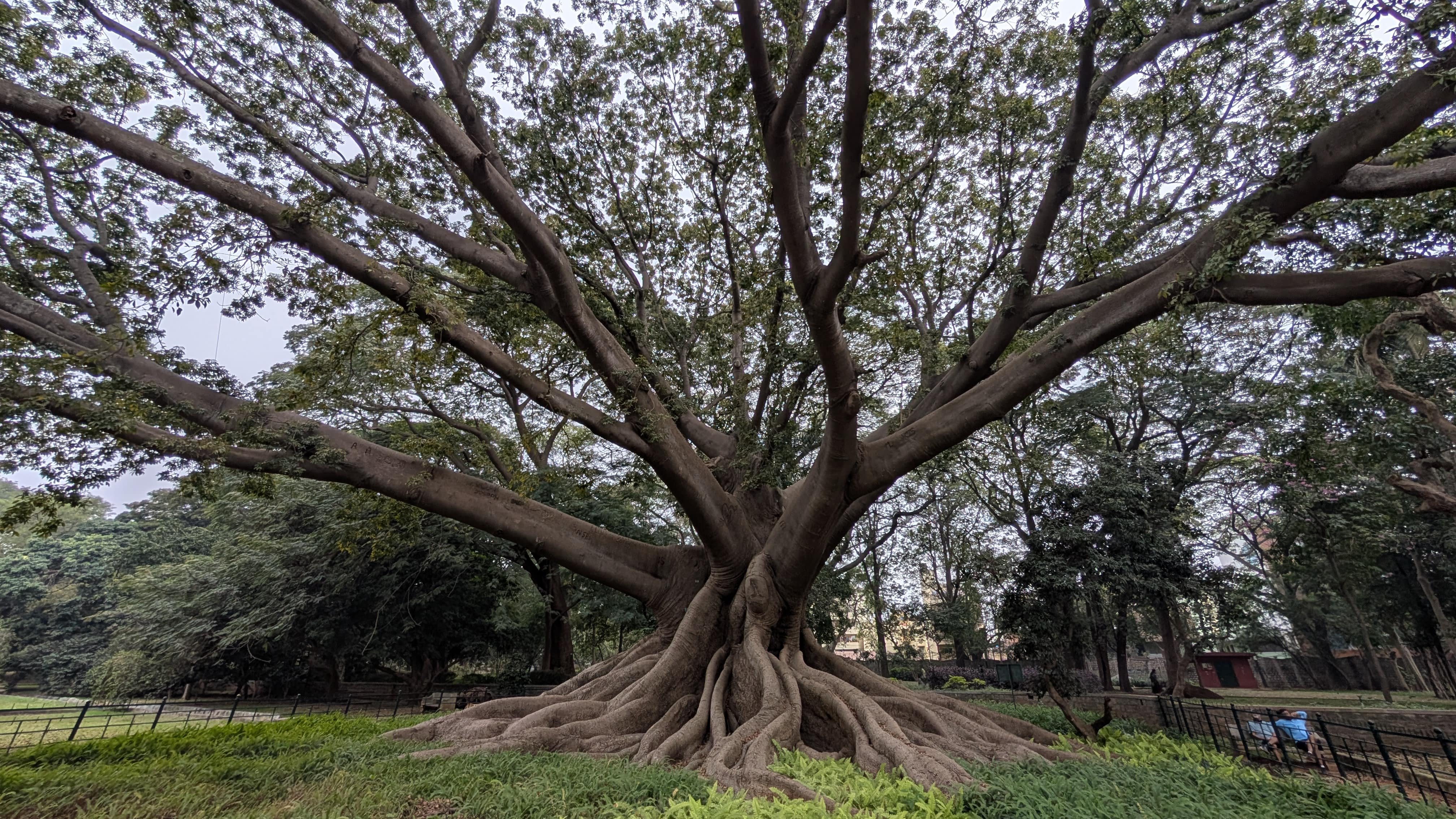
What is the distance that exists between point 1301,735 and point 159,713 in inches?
615

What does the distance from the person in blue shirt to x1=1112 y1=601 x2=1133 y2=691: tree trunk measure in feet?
12.8

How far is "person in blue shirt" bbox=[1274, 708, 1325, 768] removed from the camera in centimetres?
745

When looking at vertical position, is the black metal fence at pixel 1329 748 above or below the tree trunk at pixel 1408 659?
below

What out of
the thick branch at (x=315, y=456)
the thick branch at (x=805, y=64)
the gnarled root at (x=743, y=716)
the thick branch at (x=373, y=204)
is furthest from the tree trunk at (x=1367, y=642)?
the thick branch at (x=373, y=204)

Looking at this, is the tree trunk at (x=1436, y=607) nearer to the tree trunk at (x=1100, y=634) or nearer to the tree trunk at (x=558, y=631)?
the tree trunk at (x=1100, y=634)

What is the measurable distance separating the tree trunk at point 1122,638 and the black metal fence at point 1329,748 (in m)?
2.11

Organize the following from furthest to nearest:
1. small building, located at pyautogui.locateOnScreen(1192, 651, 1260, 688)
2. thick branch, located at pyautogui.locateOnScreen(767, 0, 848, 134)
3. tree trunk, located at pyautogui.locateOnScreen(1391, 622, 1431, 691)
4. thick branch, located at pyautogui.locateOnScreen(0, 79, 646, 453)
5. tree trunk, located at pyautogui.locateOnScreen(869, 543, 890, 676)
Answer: small building, located at pyautogui.locateOnScreen(1192, 651, 1260, 688) → tree trunk, located at pyautogui.locateOnScreen(869, 543, 890, 676) → tree trunk, located at pyautogui.locateOnScreen(1391, 622, 1431, 691) → thick branch, located at pyautogui.locateOnScreen(0, 79, 646, 453) → thick branch, located at pyautogui.locateOnScreen(767, 0, 848, 134)

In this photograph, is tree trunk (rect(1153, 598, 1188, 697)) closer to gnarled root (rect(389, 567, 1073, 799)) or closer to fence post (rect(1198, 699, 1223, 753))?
fence post (rect(1198, 699, 1223, 753))

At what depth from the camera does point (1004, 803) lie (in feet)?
10.8

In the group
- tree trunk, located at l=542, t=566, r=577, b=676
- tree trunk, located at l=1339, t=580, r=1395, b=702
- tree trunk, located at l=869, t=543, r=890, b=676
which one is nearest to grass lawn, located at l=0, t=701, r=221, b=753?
tree trunk, located at l=542, t=566, r=577, b=676

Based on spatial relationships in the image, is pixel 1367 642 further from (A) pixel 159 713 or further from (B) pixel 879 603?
(A) pixel 159 713

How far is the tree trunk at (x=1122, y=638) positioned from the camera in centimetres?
1287

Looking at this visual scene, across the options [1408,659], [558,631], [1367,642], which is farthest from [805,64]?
[1408,659]

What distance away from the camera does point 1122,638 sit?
616 inches
